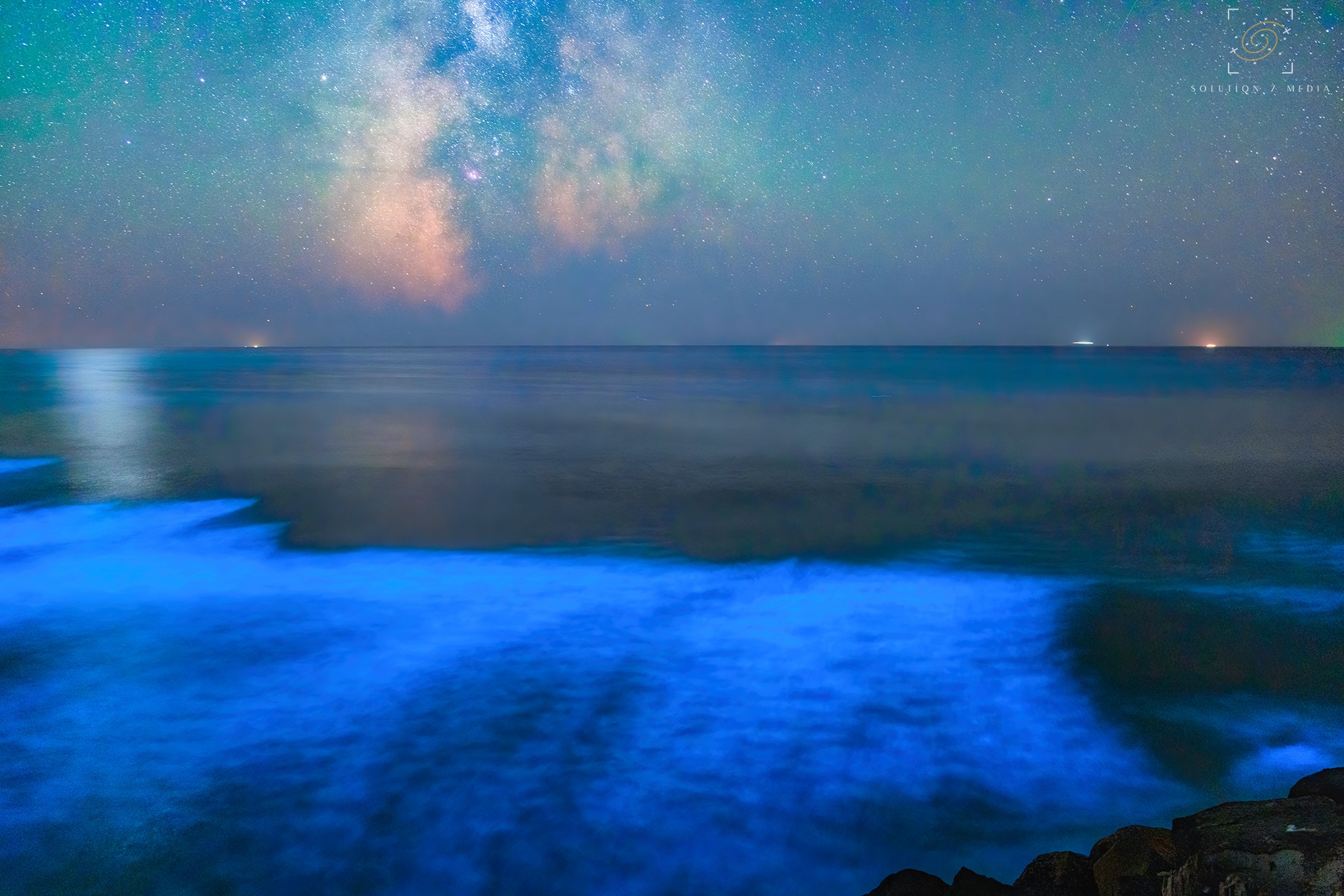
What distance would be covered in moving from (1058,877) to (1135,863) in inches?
12.1

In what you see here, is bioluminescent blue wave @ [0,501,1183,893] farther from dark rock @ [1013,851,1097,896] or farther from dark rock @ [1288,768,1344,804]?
dark rock @ [1288,768,1344,804]

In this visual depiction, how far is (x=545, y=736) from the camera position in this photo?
4.42m

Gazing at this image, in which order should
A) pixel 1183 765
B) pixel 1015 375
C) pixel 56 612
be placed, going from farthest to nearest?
pixel 1015 375, pixel 56 612, pixel 1183 765

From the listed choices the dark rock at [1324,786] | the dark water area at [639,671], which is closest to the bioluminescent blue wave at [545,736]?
the dark water area at [639,671]

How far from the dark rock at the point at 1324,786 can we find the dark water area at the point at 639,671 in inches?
34.2

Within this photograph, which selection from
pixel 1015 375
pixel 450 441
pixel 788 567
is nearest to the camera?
pixel 788 567

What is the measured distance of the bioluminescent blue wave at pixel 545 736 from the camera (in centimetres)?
346

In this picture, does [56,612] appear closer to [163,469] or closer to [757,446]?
[163,469]

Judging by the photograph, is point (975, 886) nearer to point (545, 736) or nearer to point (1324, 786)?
point (1324, 786)

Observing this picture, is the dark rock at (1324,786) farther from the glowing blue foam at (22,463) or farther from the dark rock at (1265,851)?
the glowing blue foam at (22,463)

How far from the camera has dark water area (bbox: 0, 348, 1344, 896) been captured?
3.55 m

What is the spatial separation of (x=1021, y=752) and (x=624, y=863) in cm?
210

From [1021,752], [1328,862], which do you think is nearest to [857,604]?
[1021,752]

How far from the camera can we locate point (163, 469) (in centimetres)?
1430
